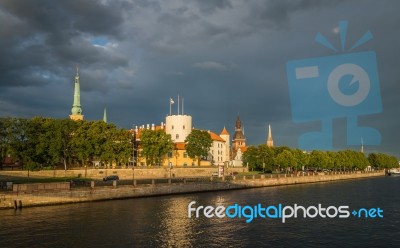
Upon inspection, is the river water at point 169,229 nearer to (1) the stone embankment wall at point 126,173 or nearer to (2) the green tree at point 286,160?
(1) the stone embankment wall at point 126,173

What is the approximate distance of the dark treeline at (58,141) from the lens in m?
88.7

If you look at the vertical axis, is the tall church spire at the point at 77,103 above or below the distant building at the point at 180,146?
above

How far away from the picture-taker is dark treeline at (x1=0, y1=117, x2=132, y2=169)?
291 feet

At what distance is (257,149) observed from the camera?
15400 cm

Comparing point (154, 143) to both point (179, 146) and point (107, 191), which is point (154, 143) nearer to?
point (179, 146)

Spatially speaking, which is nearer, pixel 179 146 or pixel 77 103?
pixel 179 146

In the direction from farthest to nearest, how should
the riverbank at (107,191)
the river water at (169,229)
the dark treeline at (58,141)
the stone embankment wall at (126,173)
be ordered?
1. the stone embankment wall at (126,173)
2. the dark treeline at (58,141)
3. the riverbank at (107,191)
4. the river water at (169,229)

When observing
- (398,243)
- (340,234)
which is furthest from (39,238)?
(398,243)

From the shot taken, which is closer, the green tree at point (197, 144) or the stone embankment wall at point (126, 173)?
the stone embankment wall at point (126, 173)

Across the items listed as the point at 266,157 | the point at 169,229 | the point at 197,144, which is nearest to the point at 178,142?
the point at 197,144

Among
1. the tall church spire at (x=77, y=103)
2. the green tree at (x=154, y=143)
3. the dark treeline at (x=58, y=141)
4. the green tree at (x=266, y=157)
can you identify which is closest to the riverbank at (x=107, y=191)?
the dark treeline at (x=58, y=141)

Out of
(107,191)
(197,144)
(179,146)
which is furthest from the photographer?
(179,146)

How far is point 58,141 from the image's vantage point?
93.2m

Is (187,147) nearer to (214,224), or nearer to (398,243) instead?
(214,224)
